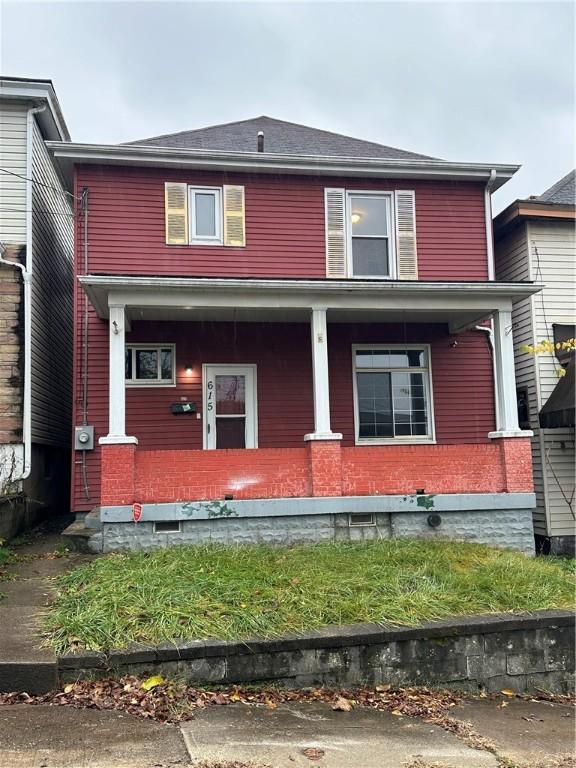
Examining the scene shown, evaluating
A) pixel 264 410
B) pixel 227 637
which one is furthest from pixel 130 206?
pixel 227 637

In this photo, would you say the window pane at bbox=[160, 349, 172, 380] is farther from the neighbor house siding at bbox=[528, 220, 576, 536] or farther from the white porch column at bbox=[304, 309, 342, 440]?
the neighbor house siding at bbox=[528, 220, 576, 536]

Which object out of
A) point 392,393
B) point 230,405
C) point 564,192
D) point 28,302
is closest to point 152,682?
point 230,405

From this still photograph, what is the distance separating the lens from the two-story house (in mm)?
7961

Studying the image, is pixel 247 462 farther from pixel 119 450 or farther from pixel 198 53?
pixel 198 53

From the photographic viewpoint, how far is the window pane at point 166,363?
9867 millimetres

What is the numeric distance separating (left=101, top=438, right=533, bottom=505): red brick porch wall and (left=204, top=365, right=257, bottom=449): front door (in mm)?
1886

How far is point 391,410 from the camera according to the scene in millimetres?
10539

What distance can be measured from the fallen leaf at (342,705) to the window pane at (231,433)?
5.45 metres

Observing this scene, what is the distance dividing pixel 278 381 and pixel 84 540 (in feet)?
13.2

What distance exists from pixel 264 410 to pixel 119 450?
3020 mm

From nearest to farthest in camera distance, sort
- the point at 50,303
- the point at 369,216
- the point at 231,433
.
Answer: the point at 231,433
the point at 369,216
the point at 50,303

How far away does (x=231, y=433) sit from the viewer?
10008 millimetres

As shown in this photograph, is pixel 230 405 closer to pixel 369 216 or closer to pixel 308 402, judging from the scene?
pixel 308 402

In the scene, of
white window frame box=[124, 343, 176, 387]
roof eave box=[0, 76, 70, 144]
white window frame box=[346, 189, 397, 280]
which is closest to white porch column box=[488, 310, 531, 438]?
white window frame box=[346, 189, 397, 280]
